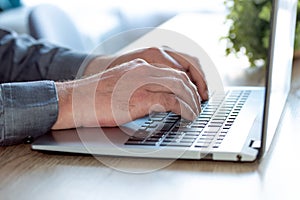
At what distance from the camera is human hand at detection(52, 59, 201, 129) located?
890 millimetres

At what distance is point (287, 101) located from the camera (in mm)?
1079

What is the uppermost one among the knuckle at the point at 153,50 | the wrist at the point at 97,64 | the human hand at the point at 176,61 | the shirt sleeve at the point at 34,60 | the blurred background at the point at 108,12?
the knuckle at the point at 153,50

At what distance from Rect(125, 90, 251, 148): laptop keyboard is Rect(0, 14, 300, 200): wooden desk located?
0.04 metres

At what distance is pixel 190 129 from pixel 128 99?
12cm

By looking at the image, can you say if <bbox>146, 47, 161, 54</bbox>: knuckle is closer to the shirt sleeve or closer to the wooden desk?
the shirt sleeve

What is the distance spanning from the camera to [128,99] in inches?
35.3

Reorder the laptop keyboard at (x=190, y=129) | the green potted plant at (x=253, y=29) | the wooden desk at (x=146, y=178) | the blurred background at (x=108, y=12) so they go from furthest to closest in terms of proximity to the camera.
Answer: the blurred background at (x=108, y=12) → the green potted plant at (x=253, y=29) → the laptop keyboard at (x=190, y=129) → the wooden desk at (x=146, y=178)

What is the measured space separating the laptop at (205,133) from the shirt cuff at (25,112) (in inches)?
1.0

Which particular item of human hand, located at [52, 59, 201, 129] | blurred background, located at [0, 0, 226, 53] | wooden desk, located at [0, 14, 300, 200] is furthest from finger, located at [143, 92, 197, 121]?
blurred background, located at [0, 0, 226, 53]

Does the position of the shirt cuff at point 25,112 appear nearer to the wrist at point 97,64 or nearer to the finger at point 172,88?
the finger at point 172,88

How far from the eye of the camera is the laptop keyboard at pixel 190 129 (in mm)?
809

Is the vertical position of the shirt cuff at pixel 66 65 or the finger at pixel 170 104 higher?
the finger at pixel 170 104

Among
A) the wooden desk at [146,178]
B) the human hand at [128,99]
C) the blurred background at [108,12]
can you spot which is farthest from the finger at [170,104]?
the blurred background at [108,12]

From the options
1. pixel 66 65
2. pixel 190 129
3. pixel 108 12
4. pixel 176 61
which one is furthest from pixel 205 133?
pixel 108 12
